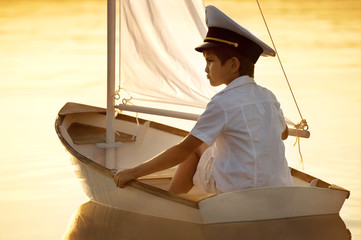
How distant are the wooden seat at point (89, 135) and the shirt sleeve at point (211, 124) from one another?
195 centimetres

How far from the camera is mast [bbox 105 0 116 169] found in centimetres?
626

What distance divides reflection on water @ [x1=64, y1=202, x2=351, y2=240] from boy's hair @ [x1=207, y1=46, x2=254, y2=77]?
2.37 feet

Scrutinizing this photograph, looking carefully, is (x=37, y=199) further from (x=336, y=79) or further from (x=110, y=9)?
(x=336, y=79)

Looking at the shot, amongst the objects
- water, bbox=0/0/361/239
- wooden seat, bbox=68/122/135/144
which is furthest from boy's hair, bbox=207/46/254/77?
wooden seat, bbox=68/122/135/144

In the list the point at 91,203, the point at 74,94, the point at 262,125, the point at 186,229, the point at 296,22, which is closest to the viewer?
the point at 262,125

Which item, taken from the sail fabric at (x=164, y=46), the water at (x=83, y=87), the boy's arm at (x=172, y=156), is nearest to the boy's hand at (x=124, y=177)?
the boy's arm at (x=172, y=156)

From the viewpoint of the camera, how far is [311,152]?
7176mm

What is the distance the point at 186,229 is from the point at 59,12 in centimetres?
1290

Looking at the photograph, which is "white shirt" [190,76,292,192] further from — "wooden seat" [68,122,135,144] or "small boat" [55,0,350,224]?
"wooden seat" [68,122,135,144]

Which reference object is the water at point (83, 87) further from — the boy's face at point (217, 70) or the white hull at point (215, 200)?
the boy's face at point (217, 70)

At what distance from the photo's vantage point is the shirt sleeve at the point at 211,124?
457 cm

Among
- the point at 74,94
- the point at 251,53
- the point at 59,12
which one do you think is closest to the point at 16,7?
the point at 59,12

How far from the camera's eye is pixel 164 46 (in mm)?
6355

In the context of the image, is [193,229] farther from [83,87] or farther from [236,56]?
[83,87]
